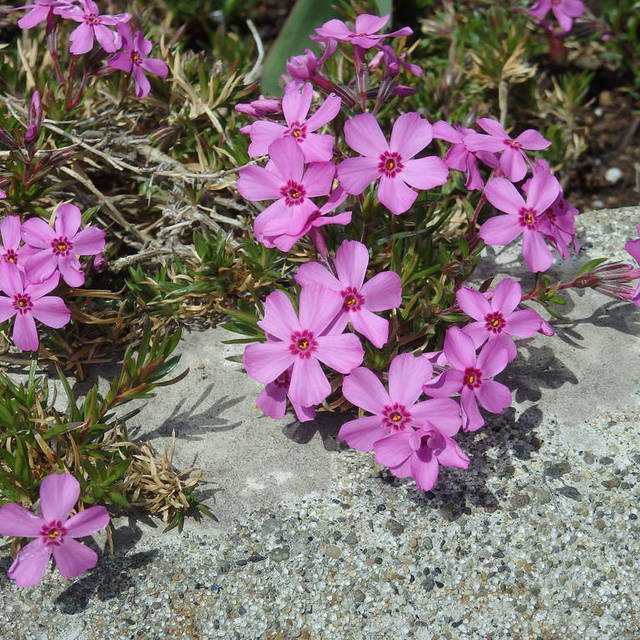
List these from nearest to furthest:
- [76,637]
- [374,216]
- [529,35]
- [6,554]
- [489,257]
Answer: [76,637] → [6,554] → [374,216] → [489,257] → [529,35]

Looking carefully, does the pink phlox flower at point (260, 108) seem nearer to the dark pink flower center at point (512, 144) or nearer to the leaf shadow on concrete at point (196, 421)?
the dark pink flower center at point (512, 144)

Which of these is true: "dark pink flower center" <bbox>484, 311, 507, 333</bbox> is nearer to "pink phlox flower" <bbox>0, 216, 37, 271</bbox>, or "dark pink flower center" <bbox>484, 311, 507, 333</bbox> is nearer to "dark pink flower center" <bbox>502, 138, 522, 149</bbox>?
"dark pink flower center" <bbox>502, 138, 522, 149</bbox>

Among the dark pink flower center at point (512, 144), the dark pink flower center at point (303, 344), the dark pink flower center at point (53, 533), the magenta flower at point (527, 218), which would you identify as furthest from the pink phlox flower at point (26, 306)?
the dark pink flower center at point (512, 144)

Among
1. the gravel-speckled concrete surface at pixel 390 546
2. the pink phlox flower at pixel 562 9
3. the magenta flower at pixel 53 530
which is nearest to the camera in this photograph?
the magenta flower at pixel 53 530

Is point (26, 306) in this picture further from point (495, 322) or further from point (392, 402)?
point (495, 322)

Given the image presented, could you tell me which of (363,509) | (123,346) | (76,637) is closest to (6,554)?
(76,637)

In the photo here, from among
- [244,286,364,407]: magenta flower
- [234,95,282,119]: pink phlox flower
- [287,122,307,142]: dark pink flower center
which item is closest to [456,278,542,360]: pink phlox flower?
[244,286,364,407]: magenta flower

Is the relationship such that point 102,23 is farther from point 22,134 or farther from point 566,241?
point 566,241
